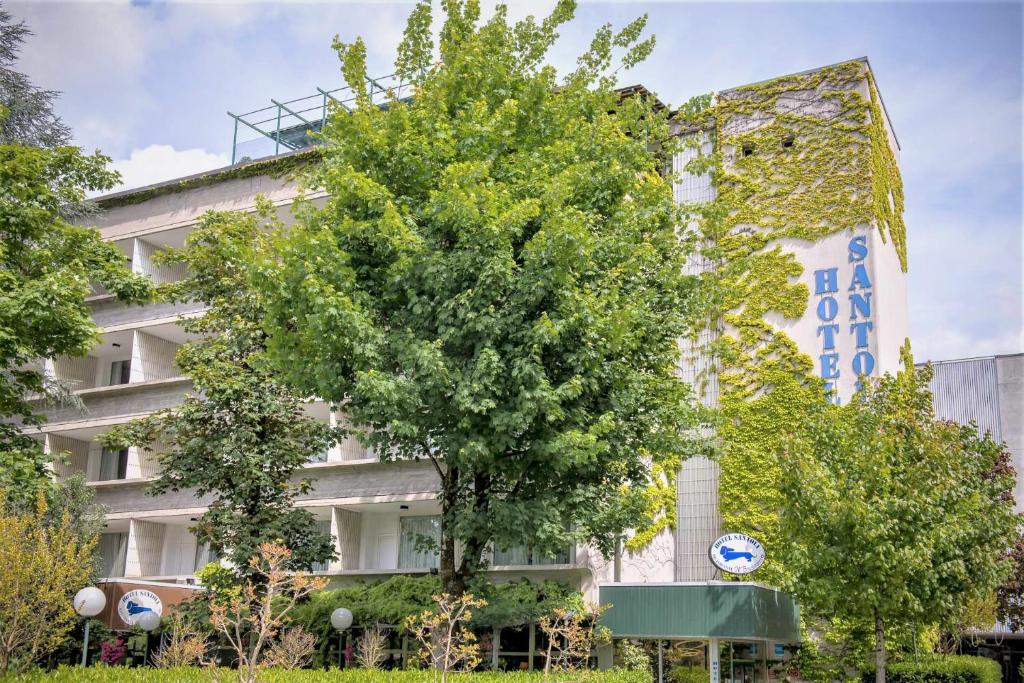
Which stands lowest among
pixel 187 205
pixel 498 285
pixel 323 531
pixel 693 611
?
pixel 693 611

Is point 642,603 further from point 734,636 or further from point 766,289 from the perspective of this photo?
point 766,289

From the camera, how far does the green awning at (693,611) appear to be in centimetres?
2119

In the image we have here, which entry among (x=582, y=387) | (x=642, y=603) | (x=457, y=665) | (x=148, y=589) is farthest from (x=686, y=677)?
(x=148, y=589)

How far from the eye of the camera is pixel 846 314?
89.9 feet

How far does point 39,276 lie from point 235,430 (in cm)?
568

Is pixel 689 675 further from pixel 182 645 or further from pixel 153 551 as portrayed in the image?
pixel 153 551

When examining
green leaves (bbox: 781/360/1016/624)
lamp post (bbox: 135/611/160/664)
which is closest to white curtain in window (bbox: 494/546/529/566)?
green leaves (bbox: 781/360/1016/624)

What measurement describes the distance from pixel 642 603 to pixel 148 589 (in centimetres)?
1448

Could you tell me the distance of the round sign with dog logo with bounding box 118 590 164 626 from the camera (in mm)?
25188

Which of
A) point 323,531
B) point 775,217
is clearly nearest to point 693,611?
point 323,531

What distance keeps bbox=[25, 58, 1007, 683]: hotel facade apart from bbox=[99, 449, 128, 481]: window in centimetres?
9

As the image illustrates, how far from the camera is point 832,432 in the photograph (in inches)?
908

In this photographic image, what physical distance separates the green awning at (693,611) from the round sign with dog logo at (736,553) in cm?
89

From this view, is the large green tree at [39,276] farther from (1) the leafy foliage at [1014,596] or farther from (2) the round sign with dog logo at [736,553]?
(1) the leafy foliage at [1014,596]
